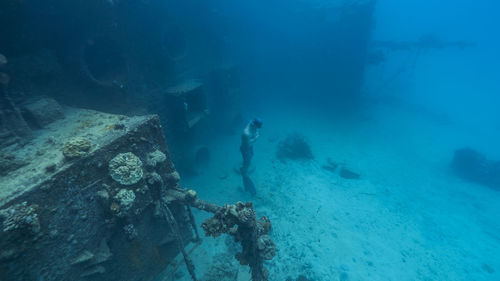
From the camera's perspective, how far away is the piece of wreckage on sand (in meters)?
2.28

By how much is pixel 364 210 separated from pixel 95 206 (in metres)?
9.11

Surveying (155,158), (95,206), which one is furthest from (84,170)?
(155,158)

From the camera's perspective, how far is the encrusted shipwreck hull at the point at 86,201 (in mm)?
2236

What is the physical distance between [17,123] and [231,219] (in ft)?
12.5

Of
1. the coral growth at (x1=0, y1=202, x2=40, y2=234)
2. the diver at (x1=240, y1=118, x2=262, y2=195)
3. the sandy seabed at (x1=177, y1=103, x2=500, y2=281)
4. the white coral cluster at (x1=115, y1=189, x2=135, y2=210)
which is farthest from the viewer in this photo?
the diver at (x1=240, y1=118, x2=262, y2=195)

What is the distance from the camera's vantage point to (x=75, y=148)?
8.76 feet

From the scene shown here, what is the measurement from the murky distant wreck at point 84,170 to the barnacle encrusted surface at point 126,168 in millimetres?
13

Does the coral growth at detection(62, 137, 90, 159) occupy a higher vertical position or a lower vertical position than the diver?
higher

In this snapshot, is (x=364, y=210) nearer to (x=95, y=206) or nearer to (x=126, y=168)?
(x=126, y=168)

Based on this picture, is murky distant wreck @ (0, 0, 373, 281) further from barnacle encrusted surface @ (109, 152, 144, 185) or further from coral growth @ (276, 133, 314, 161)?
coral growth @ (276, 133, 314, 161)

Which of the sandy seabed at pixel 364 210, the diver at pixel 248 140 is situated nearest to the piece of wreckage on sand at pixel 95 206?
the sandy seabed at pixel 364 210

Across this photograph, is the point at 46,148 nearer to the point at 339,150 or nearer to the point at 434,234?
the point at 434,234

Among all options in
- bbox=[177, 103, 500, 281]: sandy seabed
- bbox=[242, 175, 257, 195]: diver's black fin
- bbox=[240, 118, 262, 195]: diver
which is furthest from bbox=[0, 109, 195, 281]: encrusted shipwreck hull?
bbox=[242, 175, 257, 195]: diver's black fin

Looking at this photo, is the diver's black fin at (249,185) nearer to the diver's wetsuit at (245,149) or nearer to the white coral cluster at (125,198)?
the diver's wetsuit at (245,149)
